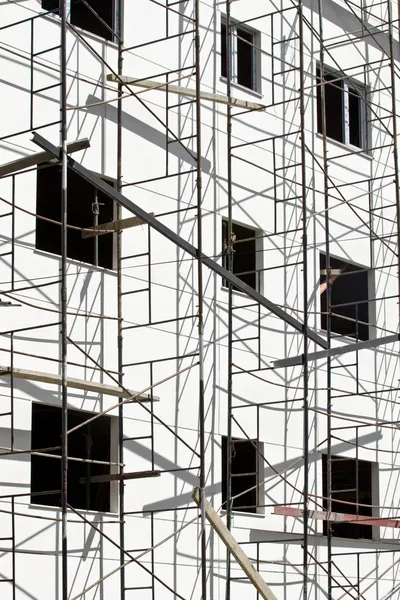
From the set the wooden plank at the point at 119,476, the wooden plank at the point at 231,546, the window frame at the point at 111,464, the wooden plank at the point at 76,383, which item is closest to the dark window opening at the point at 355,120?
the window frame at the point at 111,464

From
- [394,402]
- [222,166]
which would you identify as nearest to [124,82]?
[222,166]

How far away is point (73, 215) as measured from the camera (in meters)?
18.2

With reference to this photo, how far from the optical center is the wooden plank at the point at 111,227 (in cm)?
1742

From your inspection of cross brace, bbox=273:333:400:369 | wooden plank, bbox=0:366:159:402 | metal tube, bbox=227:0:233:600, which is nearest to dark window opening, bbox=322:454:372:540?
cross brace, bbox=273:333:400:369

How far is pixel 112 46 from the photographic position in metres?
18.9

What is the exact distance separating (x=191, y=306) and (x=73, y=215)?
8.07 ft

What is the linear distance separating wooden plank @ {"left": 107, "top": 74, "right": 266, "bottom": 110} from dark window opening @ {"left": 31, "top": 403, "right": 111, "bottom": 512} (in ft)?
15.8

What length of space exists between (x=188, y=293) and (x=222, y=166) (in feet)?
8.38

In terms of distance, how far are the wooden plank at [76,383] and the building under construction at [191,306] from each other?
4cm

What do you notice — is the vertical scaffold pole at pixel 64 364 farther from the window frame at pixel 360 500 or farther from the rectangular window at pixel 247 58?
the window frame at pixel 360 500

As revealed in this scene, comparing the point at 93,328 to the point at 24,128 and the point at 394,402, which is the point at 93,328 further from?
the point at 394,402

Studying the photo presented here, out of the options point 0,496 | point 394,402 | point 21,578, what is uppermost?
point 394,402

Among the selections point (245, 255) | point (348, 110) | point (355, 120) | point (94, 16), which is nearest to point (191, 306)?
point (245, 255)

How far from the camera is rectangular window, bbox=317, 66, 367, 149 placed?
2466cm
